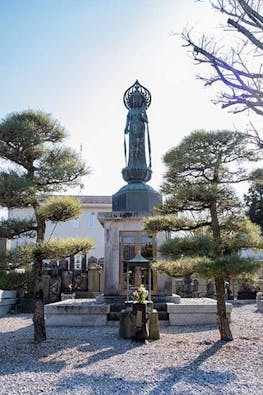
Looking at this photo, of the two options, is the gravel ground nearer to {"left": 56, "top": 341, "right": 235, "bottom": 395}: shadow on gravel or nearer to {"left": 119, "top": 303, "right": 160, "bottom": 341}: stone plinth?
{"left": 56, "top": 341, "right": 235, "bottom": 395}: shadow on gravel

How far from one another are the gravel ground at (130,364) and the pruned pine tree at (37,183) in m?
1.07

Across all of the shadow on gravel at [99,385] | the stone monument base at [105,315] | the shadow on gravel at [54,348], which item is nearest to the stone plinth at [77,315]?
the stone monument base at [105,315]

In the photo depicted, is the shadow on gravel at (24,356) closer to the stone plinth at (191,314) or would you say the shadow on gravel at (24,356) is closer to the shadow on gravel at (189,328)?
the shadow on gravel at (189,328)

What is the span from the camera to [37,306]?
706 centimetres

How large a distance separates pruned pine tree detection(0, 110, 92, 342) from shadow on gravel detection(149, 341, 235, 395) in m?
2.88

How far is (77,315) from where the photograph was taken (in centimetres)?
939

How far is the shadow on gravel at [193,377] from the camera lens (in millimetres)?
4371

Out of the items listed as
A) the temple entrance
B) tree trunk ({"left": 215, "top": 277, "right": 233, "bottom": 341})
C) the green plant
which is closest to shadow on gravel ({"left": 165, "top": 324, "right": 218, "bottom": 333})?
tree trunk ({"left": 215, "top": 277, "right": 233, "bottom": 341})

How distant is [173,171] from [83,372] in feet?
13.8

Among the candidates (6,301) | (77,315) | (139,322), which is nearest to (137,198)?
(77,315)

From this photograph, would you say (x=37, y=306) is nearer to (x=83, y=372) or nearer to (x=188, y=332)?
(x=83, y=372)

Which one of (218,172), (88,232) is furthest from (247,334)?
(88,232)

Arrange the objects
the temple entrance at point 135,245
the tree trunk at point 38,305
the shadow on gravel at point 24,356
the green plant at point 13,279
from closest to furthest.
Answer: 1. the shadow on gravel at point 24,356
2. the green plant at point 13,279
3. the tree trunk at point 38,305
4. the temple entrance at point 135,245

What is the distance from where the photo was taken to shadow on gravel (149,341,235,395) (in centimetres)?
437
